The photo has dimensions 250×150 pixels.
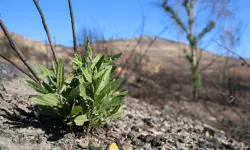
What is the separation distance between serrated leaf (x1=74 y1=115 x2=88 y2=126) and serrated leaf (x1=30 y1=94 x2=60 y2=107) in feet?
0.64

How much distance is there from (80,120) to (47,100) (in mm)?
249

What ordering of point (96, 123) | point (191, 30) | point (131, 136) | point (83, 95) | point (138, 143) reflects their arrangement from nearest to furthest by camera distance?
point (83, 95) → point (96, 123) → point (138, 143) → point (131, 136) → point (191, 30)

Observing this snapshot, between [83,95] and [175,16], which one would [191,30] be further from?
[83,95]

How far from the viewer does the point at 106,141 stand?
7.64 ft

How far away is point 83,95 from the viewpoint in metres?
2.13

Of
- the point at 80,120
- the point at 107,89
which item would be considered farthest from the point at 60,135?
the point at 107,89

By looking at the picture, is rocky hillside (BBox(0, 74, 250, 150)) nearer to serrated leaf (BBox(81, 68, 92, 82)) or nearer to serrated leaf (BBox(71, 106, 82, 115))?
serrated leaf (BBox(71, 106, 82, 115))

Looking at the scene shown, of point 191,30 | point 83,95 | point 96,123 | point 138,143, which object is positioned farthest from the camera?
point 191,30

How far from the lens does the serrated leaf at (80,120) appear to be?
6.92 ft

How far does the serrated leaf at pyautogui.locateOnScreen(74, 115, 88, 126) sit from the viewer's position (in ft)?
6.92

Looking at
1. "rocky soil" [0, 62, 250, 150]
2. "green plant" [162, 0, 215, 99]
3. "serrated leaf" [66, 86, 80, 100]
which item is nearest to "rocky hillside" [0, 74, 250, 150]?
"rocky soil" [0, 62, 250, 150]

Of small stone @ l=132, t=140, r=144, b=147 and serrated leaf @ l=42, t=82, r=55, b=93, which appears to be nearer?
serrated leaf @ l=42, t=82, r=55, b=93

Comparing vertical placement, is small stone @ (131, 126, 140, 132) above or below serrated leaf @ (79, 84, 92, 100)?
below

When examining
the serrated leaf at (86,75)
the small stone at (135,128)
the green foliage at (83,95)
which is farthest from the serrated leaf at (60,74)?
the small stone at (135,128)
